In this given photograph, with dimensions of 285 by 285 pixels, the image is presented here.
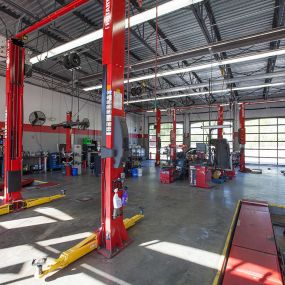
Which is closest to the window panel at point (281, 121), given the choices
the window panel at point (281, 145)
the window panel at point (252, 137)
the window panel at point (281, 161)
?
the window panel at point (281, 145)

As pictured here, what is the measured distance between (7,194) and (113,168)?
3334 millimetres

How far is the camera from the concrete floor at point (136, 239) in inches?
90.0

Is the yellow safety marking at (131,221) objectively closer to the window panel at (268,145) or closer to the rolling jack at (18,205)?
the rolling jack at (18,205)

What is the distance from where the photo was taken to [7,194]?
4.49 metres

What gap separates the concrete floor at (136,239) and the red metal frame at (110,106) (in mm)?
256

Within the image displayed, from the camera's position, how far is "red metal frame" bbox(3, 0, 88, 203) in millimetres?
4445

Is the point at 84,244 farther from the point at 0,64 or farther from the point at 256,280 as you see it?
the point at 0,64

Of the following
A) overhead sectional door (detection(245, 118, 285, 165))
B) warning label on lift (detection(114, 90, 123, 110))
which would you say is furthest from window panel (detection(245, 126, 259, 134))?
warning label on lift (detection(114, 90, 123, 110))

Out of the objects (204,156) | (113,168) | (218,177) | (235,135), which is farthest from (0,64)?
(235,135)

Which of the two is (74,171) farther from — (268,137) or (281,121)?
(281,121)

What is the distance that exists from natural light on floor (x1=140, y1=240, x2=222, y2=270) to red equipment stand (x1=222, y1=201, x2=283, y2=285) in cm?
18

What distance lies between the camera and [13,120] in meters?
4.52

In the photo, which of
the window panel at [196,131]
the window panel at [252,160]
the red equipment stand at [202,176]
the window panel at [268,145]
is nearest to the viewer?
the red equipment stand at [202,176]

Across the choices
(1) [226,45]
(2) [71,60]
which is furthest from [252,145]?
(2) [71,60]
